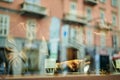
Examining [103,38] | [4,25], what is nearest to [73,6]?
[103,38]

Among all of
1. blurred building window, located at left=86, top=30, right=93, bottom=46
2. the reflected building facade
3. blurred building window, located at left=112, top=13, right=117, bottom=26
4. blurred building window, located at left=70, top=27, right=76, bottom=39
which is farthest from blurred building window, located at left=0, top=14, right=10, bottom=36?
blurred building window, located at left=112, top=13, right=117, bottom=26

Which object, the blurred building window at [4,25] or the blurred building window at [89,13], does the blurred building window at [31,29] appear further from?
the blurred building window at [89,13]

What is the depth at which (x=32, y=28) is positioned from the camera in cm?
88

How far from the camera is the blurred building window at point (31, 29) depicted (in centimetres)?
84

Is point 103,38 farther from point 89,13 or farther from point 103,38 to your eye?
→ point 89,13

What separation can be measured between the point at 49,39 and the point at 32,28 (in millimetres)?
88

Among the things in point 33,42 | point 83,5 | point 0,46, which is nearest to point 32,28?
point 33,42

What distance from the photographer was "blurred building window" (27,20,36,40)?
838 millimetres

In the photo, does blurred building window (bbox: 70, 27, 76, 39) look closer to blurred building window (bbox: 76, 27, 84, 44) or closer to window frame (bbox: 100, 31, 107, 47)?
blurred building window (bbox: 76, 27, 84, 44)

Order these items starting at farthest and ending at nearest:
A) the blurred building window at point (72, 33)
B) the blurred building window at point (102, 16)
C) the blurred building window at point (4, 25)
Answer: the blurred building window at point (102, 16), the blurred building window at point (72, 33), the blurred building window at point (4, 25)

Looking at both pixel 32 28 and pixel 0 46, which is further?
pixel 32 28

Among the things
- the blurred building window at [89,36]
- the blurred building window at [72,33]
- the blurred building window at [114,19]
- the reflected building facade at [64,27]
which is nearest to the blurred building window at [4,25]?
the reflected building facade at [64,27]

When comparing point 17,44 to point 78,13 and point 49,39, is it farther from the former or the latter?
point 78,13

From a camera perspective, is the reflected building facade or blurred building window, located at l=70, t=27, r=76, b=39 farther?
blurred building window, located at l=70, t=27, r=76, b=39
